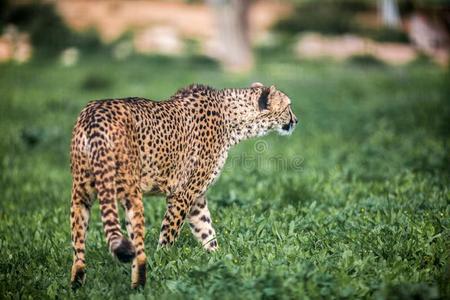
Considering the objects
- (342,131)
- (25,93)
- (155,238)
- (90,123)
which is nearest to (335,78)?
(342,131)

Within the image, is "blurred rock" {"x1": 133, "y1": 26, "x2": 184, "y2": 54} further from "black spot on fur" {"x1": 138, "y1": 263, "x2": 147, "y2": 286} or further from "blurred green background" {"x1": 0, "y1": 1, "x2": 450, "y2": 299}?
"black spot on fur" {"x1": 138, "y1": 263, "x2": 147, "y2": 286}

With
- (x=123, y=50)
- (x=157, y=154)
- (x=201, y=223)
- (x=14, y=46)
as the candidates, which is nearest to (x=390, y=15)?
(x=123, y=50)

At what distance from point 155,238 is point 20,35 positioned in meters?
18.1

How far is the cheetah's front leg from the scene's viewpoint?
7.01m

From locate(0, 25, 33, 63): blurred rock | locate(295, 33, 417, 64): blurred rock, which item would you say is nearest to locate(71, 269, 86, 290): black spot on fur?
locate(0, 25, 33, 63): blurred rock

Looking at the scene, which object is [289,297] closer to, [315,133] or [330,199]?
[330,199]

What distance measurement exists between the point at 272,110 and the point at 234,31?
56.4 feet

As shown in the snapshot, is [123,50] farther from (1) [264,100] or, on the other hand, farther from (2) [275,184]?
(1) [264,100]

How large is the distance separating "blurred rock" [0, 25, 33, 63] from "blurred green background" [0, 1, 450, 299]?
0.07 meters

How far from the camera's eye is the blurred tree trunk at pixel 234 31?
78.8 ft

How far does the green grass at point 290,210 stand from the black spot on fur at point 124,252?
44cm

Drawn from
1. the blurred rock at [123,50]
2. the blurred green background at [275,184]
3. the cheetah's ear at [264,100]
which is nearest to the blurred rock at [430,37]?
the blurred green background at [275,184]

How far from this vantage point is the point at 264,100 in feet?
24.5

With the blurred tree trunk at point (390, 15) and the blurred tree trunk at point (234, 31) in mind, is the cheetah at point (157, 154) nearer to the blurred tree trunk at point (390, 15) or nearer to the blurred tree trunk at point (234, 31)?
the blurred tree trunk at point (234, 31)
